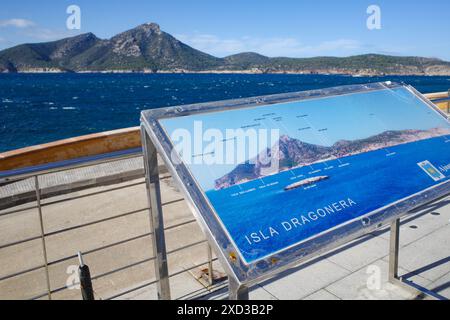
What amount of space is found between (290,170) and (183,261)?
8.33ft

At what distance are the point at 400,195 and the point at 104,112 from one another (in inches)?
1693

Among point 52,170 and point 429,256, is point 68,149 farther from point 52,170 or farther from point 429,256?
point 429,256

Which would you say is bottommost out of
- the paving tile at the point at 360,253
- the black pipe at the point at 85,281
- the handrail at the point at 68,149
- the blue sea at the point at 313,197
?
the paving tile at the point at 360,253

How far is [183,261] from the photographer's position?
3998 mm

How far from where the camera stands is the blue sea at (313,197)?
1.51m

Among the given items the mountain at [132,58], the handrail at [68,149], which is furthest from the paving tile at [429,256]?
the mountain at [132,58]

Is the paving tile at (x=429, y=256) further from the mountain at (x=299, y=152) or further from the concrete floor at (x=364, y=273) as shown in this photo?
the mountain at (x=299, y=152)

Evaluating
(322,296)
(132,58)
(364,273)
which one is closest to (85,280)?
(322,296)

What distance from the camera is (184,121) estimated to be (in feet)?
5.90

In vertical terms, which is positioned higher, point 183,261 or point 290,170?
point 290,170
